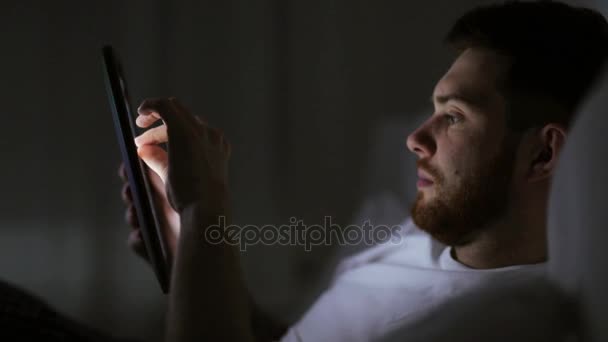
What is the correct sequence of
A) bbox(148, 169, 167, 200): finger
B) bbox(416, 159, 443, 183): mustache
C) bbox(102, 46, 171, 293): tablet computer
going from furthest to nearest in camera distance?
bbox(148, 169, 167, 200): finger, bbox(416, 159, 443, 183): mustache, bbox(102, 46, 171, 293): tablet computer

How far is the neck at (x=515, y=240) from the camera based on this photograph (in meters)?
0.65

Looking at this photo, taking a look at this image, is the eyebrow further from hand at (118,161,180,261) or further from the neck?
hand at (118,161,180,261)

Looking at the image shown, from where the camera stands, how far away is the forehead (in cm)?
66

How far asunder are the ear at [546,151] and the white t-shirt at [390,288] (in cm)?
13

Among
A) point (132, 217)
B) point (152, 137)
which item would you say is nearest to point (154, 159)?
point (152, 137)

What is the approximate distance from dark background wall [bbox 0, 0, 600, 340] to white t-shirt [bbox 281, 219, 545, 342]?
578mm

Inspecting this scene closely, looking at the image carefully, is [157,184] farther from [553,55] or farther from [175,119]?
[553,55]

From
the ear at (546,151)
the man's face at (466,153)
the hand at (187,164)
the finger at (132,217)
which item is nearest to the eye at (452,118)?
the man's face at (466,153)

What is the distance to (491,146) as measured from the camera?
655 mm

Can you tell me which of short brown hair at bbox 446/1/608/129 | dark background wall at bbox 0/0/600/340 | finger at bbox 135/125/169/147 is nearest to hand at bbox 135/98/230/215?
finger at bbox 135/125/169/147

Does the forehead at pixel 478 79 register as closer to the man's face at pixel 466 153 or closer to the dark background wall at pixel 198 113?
the man's face at pixel 466 153

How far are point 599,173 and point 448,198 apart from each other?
298 millimetres

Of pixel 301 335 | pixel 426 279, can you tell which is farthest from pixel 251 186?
pixel 426 279

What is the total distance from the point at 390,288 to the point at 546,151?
32 centimetres
